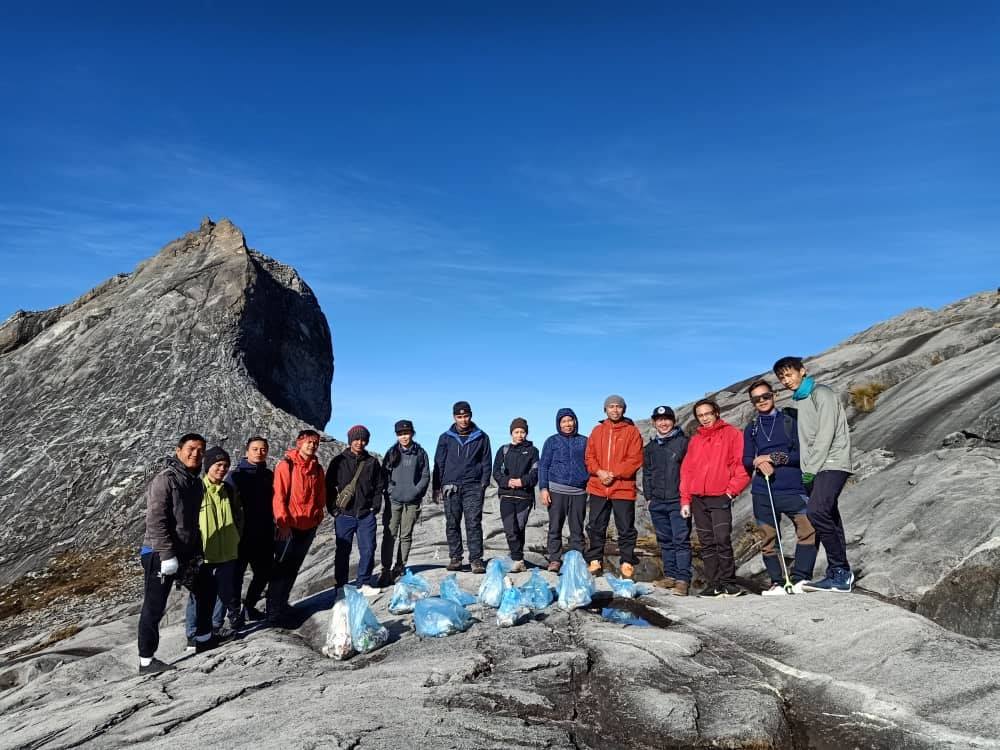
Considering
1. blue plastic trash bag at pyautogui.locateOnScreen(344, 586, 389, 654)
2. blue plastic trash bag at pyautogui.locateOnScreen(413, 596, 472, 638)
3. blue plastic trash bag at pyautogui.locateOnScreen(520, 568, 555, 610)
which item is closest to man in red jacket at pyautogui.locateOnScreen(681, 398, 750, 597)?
blue plastic trash bag at pyautogui.locateOnScreen(520, 568, 555, 610)

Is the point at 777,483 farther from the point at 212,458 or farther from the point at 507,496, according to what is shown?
the point at 212,458

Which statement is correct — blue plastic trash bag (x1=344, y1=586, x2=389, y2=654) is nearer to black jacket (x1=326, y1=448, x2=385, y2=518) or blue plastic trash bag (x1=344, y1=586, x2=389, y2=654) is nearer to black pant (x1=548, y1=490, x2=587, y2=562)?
black jacket (x1=326, y1=448, x2=385, y2=518)

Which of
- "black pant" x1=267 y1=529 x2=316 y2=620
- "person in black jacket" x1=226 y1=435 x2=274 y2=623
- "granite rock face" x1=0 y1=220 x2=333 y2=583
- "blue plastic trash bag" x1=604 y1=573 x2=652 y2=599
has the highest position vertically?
"granite rock face" x1=0 y1=220 x2=333 y2=583

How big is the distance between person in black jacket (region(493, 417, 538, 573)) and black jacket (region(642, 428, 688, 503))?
2062 millimetres

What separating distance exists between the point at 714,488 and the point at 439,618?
4.53 metres

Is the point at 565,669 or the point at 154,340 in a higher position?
the point at 154,340

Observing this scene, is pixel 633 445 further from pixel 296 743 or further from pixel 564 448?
pixel 296 743

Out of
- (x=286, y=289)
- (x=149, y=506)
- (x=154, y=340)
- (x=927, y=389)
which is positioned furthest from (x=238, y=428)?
(x=927, y=389)

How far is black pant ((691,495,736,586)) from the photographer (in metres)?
9.98

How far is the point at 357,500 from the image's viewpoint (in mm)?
10945

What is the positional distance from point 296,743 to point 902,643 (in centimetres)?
588

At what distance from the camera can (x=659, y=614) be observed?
912cm

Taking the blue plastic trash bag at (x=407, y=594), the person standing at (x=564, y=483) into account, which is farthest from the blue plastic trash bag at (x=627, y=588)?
the blue plastic trash bag at (x=407, y=594)

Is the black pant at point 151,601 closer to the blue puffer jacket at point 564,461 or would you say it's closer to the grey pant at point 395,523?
the grey pant at point 395,523
